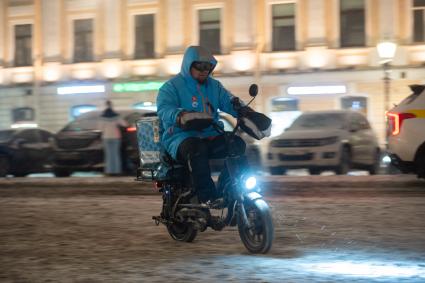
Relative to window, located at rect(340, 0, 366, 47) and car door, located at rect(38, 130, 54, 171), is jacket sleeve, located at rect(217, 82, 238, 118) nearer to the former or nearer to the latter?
car door, located at rect(38, 130, 54, 171)

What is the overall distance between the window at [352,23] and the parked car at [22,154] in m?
13.3

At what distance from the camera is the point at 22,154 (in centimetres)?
1962

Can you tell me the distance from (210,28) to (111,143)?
14404mm

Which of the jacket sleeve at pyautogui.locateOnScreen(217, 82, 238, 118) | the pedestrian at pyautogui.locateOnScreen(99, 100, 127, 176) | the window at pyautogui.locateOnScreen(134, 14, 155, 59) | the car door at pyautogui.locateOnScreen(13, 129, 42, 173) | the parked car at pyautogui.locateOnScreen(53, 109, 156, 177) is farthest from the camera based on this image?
the window at pyautogui.locateOnScreen(134, 14, 155, 59)

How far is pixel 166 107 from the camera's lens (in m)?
6.52

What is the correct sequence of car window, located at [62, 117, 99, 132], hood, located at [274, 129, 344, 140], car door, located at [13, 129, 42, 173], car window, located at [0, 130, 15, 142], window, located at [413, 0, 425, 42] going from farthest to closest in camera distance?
1. window, located at [413, 0, 425, 42]
2. car window, located at [0, 130, 15, 142]
3. car door, located at [13, 129, 42, 173]
4. car window, located at [62, 117, 99, 132]
5. hood, located at [274, 129, 344, 140]

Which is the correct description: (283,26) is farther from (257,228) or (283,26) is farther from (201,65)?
(257,228)

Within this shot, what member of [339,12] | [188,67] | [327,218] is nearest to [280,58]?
[339,12]

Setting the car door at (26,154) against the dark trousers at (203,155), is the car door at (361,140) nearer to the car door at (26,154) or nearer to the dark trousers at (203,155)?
the car door at (26,154)

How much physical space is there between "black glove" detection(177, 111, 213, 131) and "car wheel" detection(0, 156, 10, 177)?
14.2 m

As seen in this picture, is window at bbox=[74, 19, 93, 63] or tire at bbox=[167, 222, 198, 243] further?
window at bbox=[74, 19, 93, 63]

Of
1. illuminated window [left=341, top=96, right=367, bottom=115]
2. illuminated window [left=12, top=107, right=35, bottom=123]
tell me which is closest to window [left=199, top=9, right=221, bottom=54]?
illuminated window [left=341, top=96, right=367, bottom=115]

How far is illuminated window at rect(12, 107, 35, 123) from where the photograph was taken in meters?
32.9

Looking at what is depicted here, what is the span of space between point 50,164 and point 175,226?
12903 millimetres
